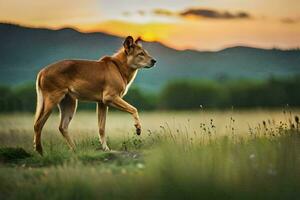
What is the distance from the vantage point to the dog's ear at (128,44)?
1298cm

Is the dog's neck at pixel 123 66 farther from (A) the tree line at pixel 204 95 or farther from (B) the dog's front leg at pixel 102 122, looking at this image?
(A) the tree line at pixel 204 95

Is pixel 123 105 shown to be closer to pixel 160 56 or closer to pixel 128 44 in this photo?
pixel 128 44

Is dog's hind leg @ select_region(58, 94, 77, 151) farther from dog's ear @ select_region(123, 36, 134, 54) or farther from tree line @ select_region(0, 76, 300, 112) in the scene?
tree line @ select_region(0, 76, 300, 112)

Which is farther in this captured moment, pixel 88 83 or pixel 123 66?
pixel 123 66

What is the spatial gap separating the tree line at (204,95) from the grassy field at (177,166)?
7021 millimetres

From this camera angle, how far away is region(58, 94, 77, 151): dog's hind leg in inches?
517

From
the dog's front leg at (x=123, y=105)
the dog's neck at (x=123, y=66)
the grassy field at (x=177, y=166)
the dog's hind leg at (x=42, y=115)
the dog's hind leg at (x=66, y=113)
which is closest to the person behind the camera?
the grassy field at (x=177, y=166)

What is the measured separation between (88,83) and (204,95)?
1135cm

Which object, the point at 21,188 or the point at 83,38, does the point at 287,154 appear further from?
the point at 83,38

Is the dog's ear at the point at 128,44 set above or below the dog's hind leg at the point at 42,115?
above

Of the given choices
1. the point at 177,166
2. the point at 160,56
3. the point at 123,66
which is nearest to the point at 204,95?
the point at 160,56

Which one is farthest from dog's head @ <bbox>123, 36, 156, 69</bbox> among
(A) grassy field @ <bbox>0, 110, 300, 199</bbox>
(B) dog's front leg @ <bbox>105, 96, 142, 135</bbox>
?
(A) grassy field @ <bbox>0, 110, 300, 199</bbox>

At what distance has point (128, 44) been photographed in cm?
1310

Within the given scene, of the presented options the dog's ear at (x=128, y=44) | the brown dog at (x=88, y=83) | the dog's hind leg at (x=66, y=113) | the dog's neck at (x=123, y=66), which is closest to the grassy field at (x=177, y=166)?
the dog's hind leg at (x=66, y=113)
